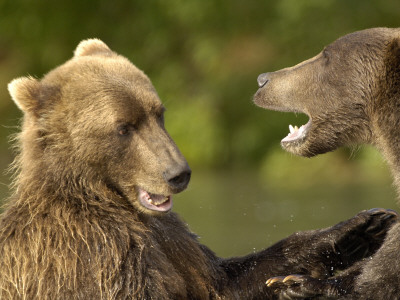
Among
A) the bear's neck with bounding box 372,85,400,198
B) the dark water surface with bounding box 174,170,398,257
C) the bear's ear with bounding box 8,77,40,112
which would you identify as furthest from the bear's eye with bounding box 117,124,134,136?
the dark water surface with bounding box 174,170,398,257

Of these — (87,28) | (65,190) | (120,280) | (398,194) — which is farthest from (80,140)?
(87,28)

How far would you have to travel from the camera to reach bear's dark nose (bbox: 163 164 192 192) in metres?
5.93

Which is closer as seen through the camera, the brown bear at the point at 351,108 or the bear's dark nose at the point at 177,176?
the bear's dark nose at the point at 177,176

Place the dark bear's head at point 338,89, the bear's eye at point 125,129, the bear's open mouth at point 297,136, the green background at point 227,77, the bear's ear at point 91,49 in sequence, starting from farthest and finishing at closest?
the green background at point 227,77 → the bear's open mouth at point 297,136 → the bear's ear at point 91,49 → the dark bear's head at point 338,89 → the bear's eye at point 125,129

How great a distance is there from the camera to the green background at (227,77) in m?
13.2

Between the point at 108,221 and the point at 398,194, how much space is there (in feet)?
6.14

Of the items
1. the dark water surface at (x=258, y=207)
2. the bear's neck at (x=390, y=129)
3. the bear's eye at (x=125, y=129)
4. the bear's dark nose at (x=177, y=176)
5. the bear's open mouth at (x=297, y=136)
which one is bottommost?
the dark water surface at (x=258, y=207)

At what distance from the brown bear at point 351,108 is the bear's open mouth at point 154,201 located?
911 mm

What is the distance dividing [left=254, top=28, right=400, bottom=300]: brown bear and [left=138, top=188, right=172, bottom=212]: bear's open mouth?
35.9 inches

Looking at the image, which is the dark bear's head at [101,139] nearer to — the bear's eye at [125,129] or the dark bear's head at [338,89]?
the bear's eye at [125,129]

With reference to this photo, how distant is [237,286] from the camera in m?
6.67

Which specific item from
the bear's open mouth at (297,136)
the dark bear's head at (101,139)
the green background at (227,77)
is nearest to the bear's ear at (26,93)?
the dark bear's head at (101,139)

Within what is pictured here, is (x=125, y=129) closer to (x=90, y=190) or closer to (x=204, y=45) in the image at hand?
(x=90, y=190)

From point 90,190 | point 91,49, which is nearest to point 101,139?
point 90,190
